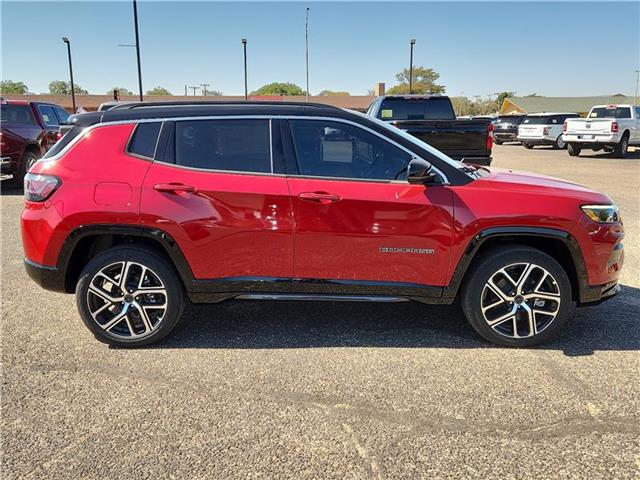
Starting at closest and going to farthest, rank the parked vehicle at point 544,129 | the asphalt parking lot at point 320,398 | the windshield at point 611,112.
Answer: the asphalt parking lot at point 320,398 < the windshield at point 611,112 < the parked vehicle at point 544,129

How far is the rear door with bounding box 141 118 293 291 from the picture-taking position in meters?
3.62

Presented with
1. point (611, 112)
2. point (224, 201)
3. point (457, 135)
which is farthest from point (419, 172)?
point (611, 112)

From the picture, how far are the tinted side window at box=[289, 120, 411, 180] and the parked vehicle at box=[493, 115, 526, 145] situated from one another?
29.0 metres

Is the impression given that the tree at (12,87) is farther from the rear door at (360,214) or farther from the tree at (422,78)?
the rear door at (360,214)

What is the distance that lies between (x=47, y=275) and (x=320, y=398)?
2.26 meters

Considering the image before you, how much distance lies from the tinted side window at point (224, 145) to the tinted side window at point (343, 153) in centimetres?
26

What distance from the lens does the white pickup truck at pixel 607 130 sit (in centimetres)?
1997

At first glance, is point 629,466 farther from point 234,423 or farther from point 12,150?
point 12,150

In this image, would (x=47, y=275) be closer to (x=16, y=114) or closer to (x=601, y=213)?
(x=601, y=213)

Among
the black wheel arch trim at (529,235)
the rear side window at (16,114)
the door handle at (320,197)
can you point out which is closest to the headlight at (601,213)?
the black wheel arch trim at (529,235)

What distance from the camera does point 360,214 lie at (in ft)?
11.8

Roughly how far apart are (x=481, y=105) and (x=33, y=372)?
11811 cm

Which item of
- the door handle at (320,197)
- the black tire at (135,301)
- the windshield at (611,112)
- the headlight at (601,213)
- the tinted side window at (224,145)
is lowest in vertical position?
the black tire at (135,301)

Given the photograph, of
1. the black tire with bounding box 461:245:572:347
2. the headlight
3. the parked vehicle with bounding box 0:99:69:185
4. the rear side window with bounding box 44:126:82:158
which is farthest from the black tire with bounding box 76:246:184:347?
the parked vehicle with bounding box 0:99:69:185
